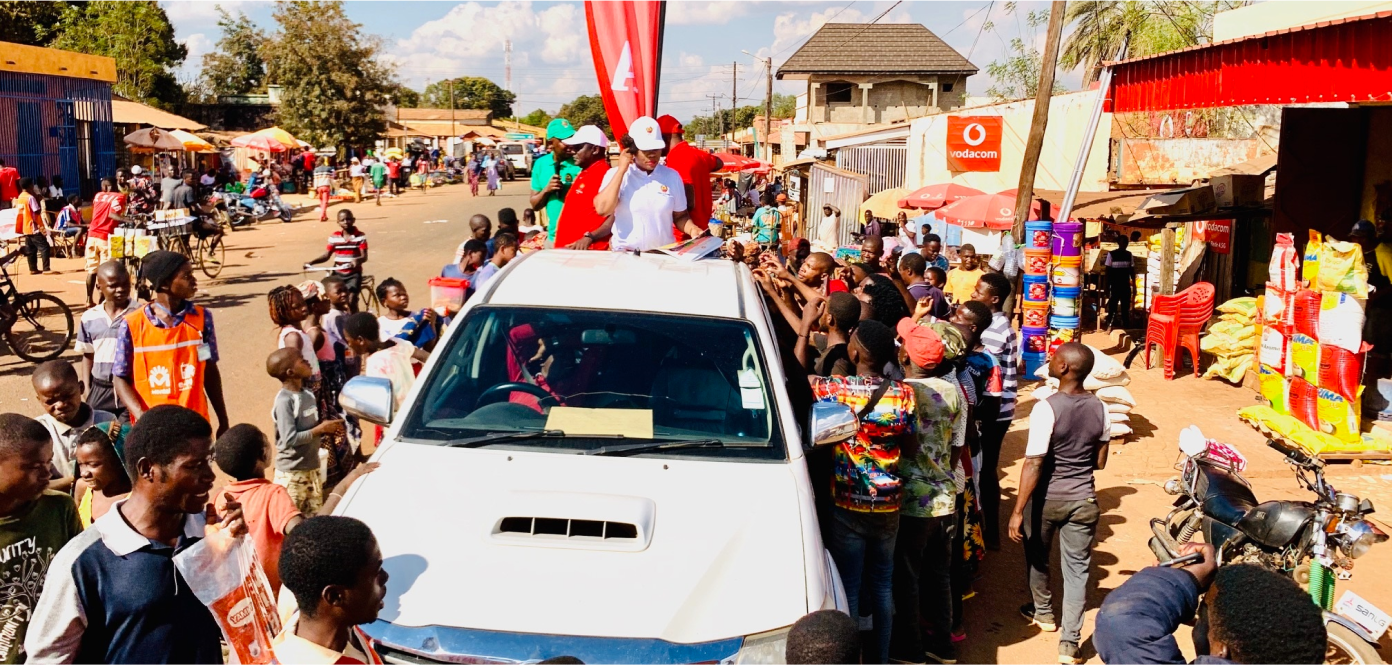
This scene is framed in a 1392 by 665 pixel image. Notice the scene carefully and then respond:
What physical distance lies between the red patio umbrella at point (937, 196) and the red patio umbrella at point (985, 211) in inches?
69.0

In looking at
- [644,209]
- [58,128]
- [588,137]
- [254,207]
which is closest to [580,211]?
[644,209]

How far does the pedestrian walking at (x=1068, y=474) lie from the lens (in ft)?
18.1

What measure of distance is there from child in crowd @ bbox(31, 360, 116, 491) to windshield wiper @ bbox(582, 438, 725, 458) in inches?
90.4

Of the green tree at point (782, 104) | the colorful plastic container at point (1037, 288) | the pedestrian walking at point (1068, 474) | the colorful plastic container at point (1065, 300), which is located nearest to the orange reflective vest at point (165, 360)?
the pedestrian walking at point (1068, 474)

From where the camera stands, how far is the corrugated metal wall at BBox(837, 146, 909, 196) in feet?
91.6

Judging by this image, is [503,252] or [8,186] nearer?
[503,252]

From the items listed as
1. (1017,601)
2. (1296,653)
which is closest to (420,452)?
(1296,653)

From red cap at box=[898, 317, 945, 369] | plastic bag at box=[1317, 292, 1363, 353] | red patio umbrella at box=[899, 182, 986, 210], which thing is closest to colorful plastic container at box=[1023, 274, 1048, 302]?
plastic bag at box=[1317, 292, 1363, 353]

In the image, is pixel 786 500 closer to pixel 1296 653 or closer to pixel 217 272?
pixel 1296 653

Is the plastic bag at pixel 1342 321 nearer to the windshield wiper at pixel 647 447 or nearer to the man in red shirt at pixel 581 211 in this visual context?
the man in red shirt at pixel 581 211

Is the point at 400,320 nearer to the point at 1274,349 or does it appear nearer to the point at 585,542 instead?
the point at 585,542

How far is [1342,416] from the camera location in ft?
31.3

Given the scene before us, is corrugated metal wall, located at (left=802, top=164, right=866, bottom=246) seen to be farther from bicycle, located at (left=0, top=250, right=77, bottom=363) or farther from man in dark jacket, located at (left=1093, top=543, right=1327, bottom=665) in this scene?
man in dark jacket, located at (left=1093, top=543, right=1327, bottom=665)

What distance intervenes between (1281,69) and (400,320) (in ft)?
23.7
